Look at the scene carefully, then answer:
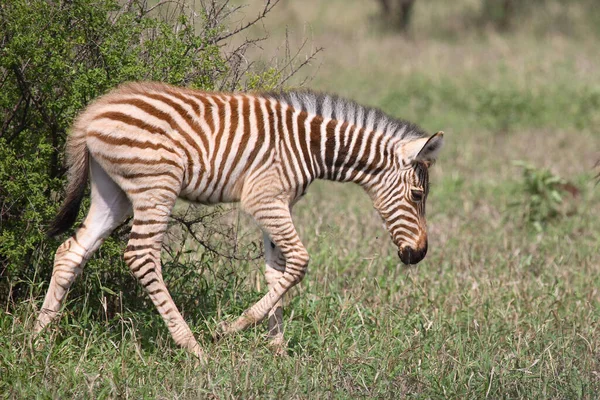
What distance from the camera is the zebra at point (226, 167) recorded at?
5.59m

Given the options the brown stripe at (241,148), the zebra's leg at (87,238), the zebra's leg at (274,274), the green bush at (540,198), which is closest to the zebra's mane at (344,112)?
the brown stripe at (241,148)

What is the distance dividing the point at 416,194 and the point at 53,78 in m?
2.45

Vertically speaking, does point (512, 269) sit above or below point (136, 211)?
below

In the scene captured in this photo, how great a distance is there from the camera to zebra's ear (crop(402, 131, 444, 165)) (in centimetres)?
584

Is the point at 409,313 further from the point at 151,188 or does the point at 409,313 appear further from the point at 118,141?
the point at 118,141

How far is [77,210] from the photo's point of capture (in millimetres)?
5773

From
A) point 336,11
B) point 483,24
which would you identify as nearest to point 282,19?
point 336,11

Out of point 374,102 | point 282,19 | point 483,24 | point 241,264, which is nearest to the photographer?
point 241,264

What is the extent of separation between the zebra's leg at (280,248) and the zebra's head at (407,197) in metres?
0.67

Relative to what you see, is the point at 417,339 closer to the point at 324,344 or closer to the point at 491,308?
the point at 324,344

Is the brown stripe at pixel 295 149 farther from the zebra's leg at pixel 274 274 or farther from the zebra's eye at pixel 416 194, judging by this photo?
the zebra's eye at pixel 416 194

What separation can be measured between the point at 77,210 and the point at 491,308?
3.15 metres

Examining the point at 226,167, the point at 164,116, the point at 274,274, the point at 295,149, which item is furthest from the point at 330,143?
the point at 164,116

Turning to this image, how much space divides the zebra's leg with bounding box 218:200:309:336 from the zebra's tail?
1.02 meters
